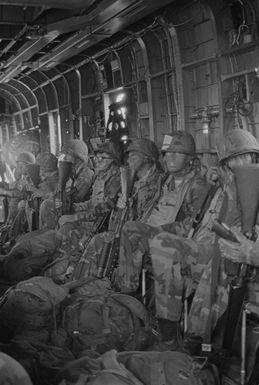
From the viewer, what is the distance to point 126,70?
8.37 m

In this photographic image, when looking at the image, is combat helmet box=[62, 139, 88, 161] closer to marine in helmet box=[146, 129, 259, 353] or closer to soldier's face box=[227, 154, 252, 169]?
marine in helmet box=[146, 129, 259, 353]

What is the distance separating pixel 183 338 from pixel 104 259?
53.0 inches

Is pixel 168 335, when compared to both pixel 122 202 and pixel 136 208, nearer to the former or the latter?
pixel 136 208

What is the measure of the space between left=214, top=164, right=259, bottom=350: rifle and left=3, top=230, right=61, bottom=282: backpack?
2.75 m

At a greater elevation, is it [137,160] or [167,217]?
[137,160]

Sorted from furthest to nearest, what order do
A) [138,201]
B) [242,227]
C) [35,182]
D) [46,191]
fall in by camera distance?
[35,182]
[46,191]
[138,201]
[242,227]

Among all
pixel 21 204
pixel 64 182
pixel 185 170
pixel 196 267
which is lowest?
pixel 196 267

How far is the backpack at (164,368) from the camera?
282 cm

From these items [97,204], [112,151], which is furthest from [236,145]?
[112,151]

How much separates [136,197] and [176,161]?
2.19 feet

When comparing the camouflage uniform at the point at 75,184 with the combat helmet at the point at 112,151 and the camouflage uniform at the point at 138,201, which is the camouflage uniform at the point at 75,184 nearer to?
the combat helmet at the point at 112,151

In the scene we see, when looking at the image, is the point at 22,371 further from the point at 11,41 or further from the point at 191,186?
the point at 11,41

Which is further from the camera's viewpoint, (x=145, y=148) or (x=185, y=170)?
(x=145, y=148)

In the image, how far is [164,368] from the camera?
2.88m
